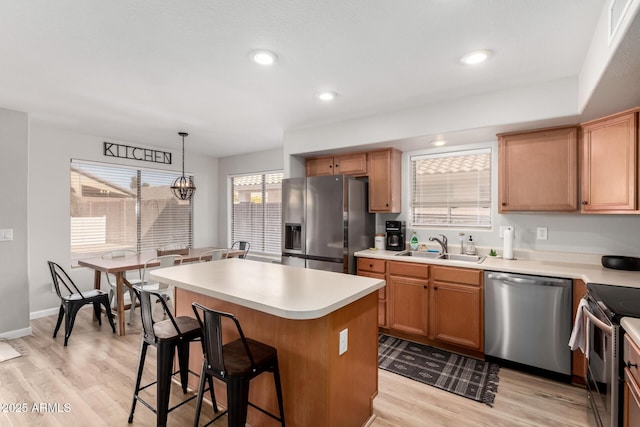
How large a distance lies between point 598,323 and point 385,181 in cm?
232

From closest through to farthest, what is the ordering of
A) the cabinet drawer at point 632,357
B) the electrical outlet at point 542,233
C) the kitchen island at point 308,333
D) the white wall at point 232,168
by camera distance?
the cabinet drawer at point 632,357, the kitchen island at point 308,333, the electrical outlet at point 542,233, the white wall at point 232,168

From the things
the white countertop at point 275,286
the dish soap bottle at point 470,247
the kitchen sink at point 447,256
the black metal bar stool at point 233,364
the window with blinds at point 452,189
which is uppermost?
A: the window with blinds at point 452,189

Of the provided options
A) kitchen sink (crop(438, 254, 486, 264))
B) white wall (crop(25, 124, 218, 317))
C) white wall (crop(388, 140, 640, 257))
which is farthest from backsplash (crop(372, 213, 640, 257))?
white wall (crop(25, 124, 218, 317))

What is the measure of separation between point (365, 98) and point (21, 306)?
4.34 meters

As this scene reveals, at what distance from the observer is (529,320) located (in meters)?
2.58

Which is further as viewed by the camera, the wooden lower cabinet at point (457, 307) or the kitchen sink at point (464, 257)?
the kitchen sink at point (464, 257)

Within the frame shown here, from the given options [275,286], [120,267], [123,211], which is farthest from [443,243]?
[123,211]

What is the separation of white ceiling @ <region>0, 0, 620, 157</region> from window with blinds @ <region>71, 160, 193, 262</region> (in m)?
1.31

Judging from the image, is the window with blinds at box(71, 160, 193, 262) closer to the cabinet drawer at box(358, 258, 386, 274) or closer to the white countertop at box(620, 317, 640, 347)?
the cabinet drawer at box(358, 258, 386, 274)

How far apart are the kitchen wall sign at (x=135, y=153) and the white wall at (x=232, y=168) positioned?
1074mm

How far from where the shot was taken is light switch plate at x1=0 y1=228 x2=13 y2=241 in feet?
10.8

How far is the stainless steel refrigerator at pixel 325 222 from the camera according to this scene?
352cm

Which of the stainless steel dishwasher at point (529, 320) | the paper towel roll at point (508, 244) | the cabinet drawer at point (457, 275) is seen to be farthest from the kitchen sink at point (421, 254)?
A: the stainless steel dishwasher at point (529, 320)

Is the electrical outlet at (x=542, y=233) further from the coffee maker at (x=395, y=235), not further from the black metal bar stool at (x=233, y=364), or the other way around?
the black metal bar stool at (x=233, y=364)
